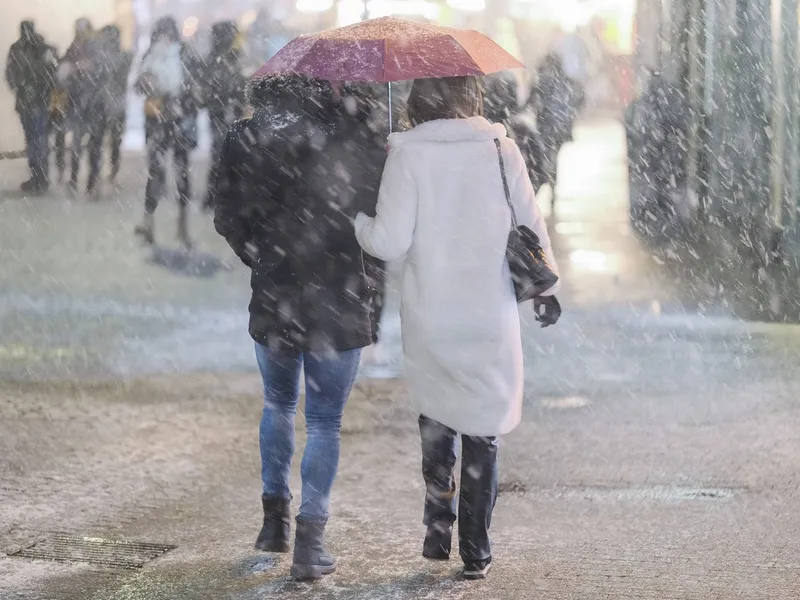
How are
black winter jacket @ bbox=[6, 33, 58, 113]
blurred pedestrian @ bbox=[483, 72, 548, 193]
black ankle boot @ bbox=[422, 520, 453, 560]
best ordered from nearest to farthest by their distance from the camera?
black ankle boot @ bbox=[422, 520, 453, 560] < blurred pedestrian @ bbox=[483, 72, 548, 193] < black winter jacket @ bbox=[6, 33, 58, 113]

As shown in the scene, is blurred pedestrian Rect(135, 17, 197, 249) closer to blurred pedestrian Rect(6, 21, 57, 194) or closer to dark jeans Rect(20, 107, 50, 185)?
blurred pedestrian Rect(6, 21, 57, 194)

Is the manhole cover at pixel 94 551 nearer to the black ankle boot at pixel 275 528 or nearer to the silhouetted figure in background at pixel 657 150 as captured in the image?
the black ankle boot at pixel 275 528

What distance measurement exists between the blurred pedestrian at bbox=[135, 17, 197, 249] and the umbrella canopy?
8.05 metres

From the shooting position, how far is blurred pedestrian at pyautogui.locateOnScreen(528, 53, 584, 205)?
516 inches

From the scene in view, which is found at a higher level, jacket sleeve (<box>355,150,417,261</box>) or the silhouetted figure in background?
jacket sleeve (<box>355,150,417,261</box>)

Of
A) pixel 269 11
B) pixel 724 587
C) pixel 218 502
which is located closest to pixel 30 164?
pixel 269 11

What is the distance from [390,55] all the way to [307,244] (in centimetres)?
74

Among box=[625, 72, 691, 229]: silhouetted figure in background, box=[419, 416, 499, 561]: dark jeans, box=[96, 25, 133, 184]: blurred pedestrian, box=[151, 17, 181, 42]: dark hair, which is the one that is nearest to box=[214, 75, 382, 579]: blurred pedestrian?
box=[419, 416, 499, 561]: dark jeans

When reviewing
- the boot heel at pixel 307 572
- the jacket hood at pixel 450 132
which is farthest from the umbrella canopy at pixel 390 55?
the boot heel at pixel 307 572

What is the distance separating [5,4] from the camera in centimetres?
1431

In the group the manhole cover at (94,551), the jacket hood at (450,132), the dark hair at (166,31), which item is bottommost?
the manhole cover at (94,551)

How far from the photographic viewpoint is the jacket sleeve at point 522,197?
454cm

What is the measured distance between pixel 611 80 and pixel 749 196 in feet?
9.76

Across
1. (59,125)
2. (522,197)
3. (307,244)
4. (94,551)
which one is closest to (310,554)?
(94,551)
